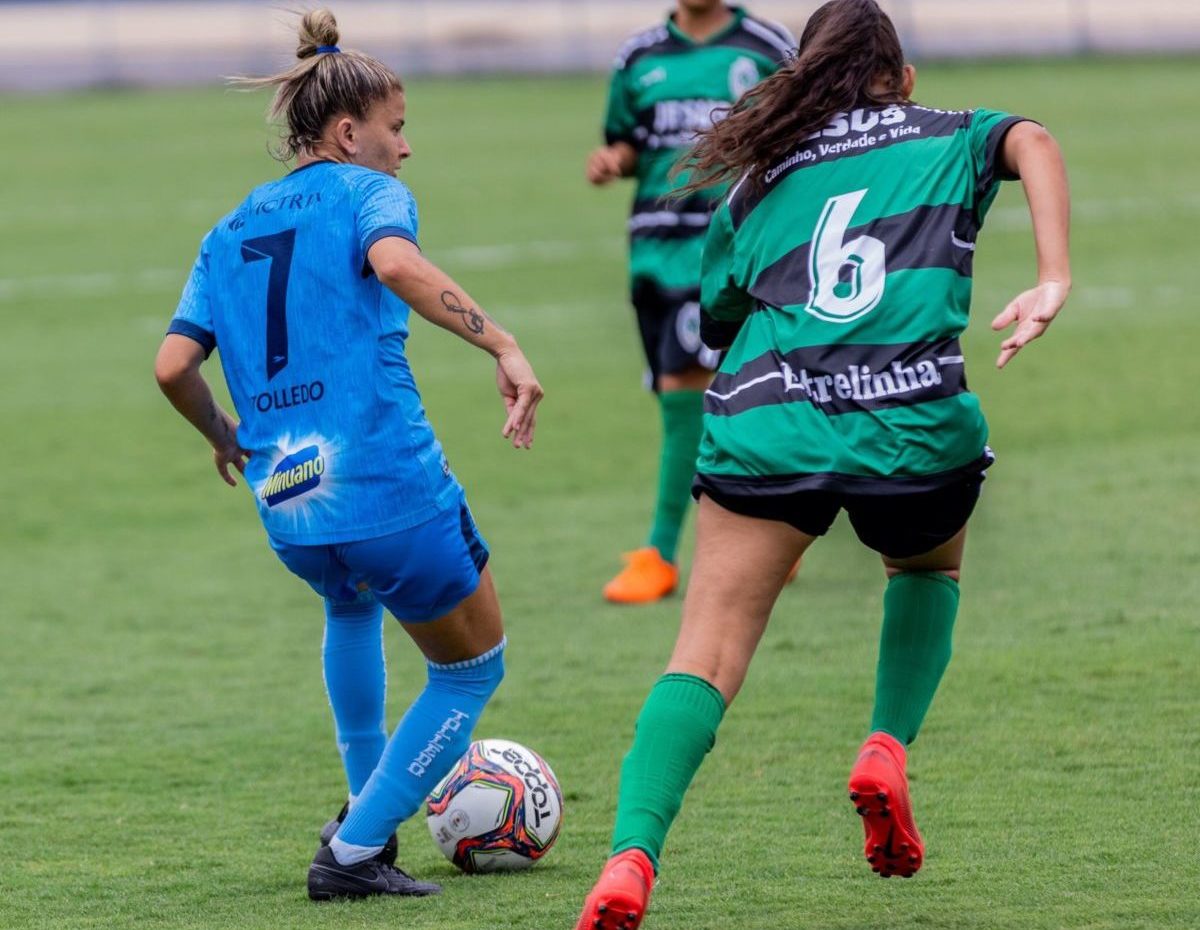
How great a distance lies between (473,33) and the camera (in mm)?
42625

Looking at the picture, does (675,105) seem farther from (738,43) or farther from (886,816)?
(886,816)

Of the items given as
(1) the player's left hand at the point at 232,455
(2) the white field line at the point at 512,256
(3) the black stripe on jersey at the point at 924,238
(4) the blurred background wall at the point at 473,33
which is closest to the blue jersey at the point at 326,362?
(1) the player's left hand at the point at 232,455

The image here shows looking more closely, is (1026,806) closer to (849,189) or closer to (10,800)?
(849,189)

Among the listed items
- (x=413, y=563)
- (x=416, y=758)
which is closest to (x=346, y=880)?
(x=416, y=758)

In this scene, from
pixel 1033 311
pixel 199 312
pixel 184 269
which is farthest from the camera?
pixel 184 269

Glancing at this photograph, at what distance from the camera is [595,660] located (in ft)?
22.2

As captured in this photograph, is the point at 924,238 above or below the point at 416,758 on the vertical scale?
above

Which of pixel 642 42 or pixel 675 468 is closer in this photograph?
pixel 675 468

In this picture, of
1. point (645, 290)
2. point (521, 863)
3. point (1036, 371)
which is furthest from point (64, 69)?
point (521, 863)

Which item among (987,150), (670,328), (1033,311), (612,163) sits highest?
(987,150)

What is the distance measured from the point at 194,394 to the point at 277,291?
13.6 inches

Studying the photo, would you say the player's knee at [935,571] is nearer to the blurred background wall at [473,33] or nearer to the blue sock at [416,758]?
the blue sock at [416,758]

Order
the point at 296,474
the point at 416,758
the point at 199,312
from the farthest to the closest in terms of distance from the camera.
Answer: the point at 416,758
the point at 199,312
the point at 296,474

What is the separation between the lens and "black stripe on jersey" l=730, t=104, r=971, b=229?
3.90 m
